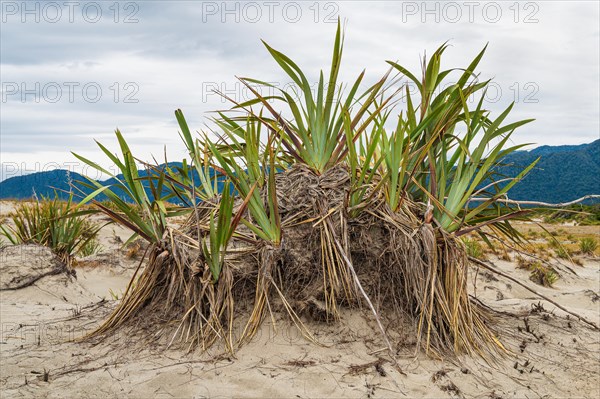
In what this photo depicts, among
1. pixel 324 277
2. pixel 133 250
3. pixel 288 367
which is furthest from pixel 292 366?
pixel 133 250

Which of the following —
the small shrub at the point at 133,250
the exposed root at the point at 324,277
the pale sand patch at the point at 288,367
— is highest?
the exposed root at the point at 324,277

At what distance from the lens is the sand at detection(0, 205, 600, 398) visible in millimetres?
2949

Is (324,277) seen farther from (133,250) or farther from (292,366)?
(133,250)

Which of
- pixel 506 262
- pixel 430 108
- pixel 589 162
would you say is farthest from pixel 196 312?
pixel 589 162

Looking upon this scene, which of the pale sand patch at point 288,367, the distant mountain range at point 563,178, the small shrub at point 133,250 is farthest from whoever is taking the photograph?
the distant mountain range at point 563,178

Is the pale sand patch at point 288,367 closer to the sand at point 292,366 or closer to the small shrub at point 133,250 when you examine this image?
the sand at point 292,366

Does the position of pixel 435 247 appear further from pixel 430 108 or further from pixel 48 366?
pixel 48 366

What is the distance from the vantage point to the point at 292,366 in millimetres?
3096

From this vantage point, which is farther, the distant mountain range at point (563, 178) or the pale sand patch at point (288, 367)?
the distant mountain range at point (563, 178)

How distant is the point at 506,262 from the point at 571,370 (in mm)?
6650

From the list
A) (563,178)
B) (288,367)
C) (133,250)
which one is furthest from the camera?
(563,178)

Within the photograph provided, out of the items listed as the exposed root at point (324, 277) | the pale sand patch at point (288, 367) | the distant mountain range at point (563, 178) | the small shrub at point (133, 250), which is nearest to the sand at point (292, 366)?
the pale sand patch at point (288, 367)

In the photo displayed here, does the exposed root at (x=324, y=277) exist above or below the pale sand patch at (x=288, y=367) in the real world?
above

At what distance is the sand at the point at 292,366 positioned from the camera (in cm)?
295
